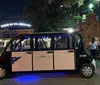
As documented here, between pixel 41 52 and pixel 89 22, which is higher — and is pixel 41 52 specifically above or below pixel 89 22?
below

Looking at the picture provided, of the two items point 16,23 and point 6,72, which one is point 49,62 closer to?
point 6,72

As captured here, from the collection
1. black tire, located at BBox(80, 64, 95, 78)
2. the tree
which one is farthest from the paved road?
the tree

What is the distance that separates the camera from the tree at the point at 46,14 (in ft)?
90.7

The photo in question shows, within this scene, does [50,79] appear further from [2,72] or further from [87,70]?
[2,72]

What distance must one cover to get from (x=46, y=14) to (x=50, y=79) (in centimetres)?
1688

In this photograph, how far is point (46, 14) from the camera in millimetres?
28016

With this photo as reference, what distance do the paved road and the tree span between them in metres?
15.3

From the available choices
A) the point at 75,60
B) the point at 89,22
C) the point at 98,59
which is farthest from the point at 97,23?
the point at 75,60

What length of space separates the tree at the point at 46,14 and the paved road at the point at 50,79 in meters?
15.3

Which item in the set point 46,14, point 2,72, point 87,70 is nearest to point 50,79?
point 87,70

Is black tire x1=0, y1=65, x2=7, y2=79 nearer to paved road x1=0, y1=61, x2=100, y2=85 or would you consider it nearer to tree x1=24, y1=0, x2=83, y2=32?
paved road x1=0, y1=61, x2=100, y2=85

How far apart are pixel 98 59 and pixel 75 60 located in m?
7.09

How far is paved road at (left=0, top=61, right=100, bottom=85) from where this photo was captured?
10891mm

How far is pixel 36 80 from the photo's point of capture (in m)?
11.6
